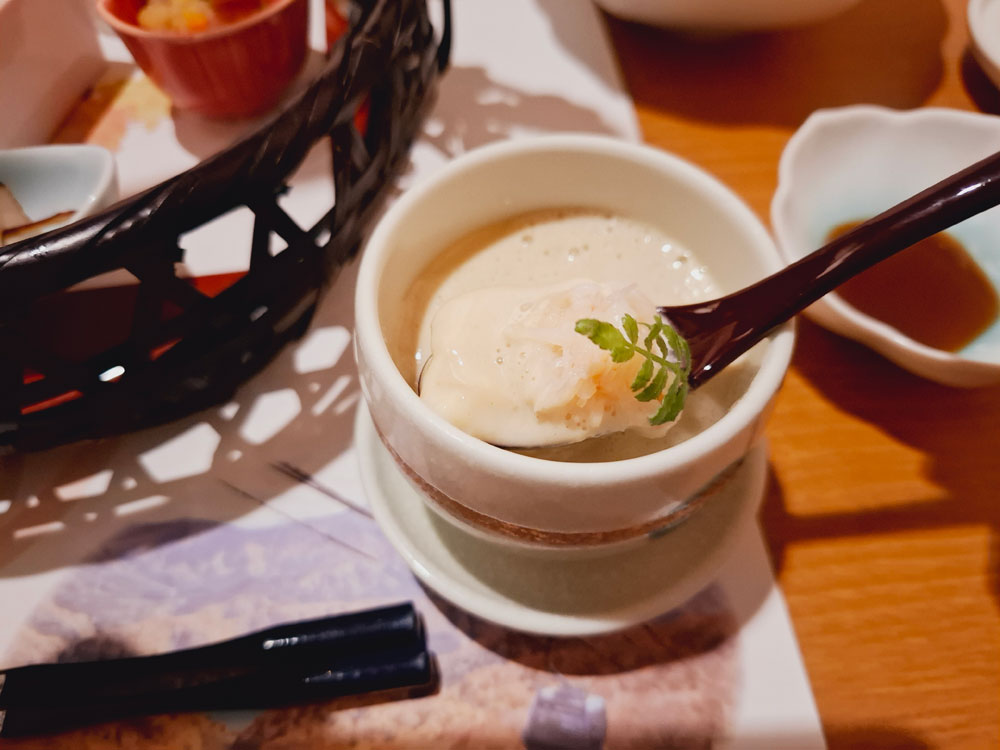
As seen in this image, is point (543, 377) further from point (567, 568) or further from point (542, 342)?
point (567, 568)

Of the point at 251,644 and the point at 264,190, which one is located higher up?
the point at 264,190

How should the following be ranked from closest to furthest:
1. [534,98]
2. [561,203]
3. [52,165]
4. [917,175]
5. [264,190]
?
[264,190] → [561,203] → [52,165] → [917,175] → [534,98]

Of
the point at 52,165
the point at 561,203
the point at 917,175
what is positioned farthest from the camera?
the point at 917,175

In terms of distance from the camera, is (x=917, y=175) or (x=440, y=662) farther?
(x=917, y=175)

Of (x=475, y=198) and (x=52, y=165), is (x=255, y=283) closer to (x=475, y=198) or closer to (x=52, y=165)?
(x=475, y=198)

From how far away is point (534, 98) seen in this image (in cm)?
95

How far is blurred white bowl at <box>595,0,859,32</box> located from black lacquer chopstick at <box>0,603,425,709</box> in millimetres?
876

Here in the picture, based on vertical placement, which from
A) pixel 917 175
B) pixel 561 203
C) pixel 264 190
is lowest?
pixel 917 175

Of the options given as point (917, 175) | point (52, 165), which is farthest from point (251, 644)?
point (917, 175)

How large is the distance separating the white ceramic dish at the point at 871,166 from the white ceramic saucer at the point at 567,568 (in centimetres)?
34

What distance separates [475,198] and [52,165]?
1.60ft

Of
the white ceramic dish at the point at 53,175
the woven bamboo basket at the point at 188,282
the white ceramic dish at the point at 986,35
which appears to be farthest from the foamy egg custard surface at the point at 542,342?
the white ceramic dish at the point at 986,35

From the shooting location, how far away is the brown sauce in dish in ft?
2.37

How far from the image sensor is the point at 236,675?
0.49 meters
